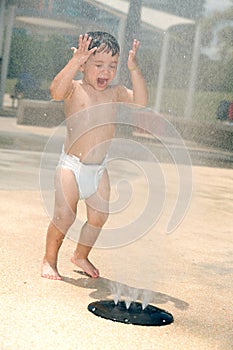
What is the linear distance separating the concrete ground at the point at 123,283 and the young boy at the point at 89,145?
0.55 ft

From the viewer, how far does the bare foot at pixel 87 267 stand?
2646mm

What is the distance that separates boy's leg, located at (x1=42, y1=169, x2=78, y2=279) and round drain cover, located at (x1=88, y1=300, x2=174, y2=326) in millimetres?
325

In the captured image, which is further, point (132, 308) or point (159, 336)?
point (132, 308)

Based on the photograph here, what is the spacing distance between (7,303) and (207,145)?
3.71 m

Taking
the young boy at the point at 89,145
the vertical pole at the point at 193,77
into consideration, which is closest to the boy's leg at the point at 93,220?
the young boy at the point at 89,145

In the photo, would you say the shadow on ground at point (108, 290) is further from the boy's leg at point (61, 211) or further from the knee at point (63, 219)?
the knee at point (63, 219)

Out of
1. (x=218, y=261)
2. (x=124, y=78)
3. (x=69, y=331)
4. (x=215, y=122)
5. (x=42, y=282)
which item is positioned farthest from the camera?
(x=215, y=122)

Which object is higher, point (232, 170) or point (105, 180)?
point (105, 180)

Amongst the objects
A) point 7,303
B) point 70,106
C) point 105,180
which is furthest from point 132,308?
point 70,106

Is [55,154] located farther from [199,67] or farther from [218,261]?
[218,261]

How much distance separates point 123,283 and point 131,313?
38 centimetres

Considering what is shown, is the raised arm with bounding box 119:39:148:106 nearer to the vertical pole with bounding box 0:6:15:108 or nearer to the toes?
the toes

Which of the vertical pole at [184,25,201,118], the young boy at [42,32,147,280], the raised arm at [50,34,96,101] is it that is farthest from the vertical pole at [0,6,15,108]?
the raised arm at [50,34,96,101]

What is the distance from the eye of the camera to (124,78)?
17.6 feet
